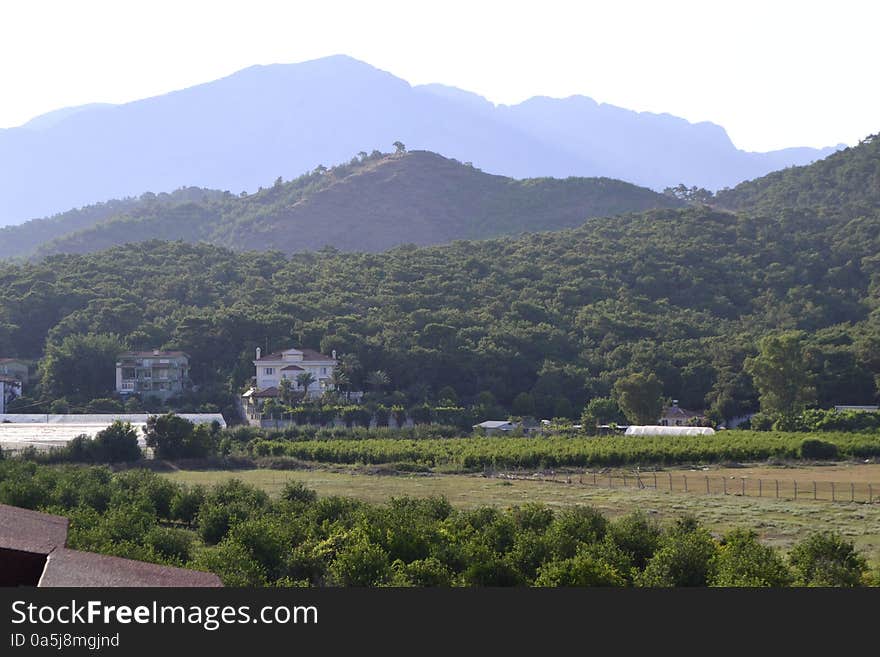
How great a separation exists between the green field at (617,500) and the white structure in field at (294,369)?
21.5m

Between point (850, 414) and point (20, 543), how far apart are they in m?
58.6

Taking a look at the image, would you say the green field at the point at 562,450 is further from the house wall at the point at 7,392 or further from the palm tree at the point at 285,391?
the house wall at the point at 7,392

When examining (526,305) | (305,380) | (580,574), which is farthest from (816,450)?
(526,305)

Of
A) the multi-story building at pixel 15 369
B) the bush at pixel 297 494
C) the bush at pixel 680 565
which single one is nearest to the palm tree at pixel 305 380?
the multi-story building at pixel 15 369

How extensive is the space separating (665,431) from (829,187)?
92.6 m

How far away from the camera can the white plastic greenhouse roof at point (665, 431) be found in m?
61.9

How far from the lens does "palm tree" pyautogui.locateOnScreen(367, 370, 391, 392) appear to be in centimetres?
7281

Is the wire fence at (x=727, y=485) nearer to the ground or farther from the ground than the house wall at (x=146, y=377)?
nearer to the ground

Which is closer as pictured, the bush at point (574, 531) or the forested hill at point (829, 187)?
the bush at point (574, 531)

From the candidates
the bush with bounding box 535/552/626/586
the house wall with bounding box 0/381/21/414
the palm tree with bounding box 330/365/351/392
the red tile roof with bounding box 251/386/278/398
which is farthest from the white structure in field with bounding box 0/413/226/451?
the bush with bounding box 535/552/626/586

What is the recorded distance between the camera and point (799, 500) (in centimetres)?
3912

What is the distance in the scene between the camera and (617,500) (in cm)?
3950

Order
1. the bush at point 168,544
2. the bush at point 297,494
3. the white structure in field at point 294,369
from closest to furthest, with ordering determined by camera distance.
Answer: the bush at point 168,544, the bush at point 297,494, the white structure in field at point 294,369

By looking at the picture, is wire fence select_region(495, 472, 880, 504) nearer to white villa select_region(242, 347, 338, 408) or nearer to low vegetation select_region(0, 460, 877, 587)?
low vegetation select_region(0, 460, 877, 587)
